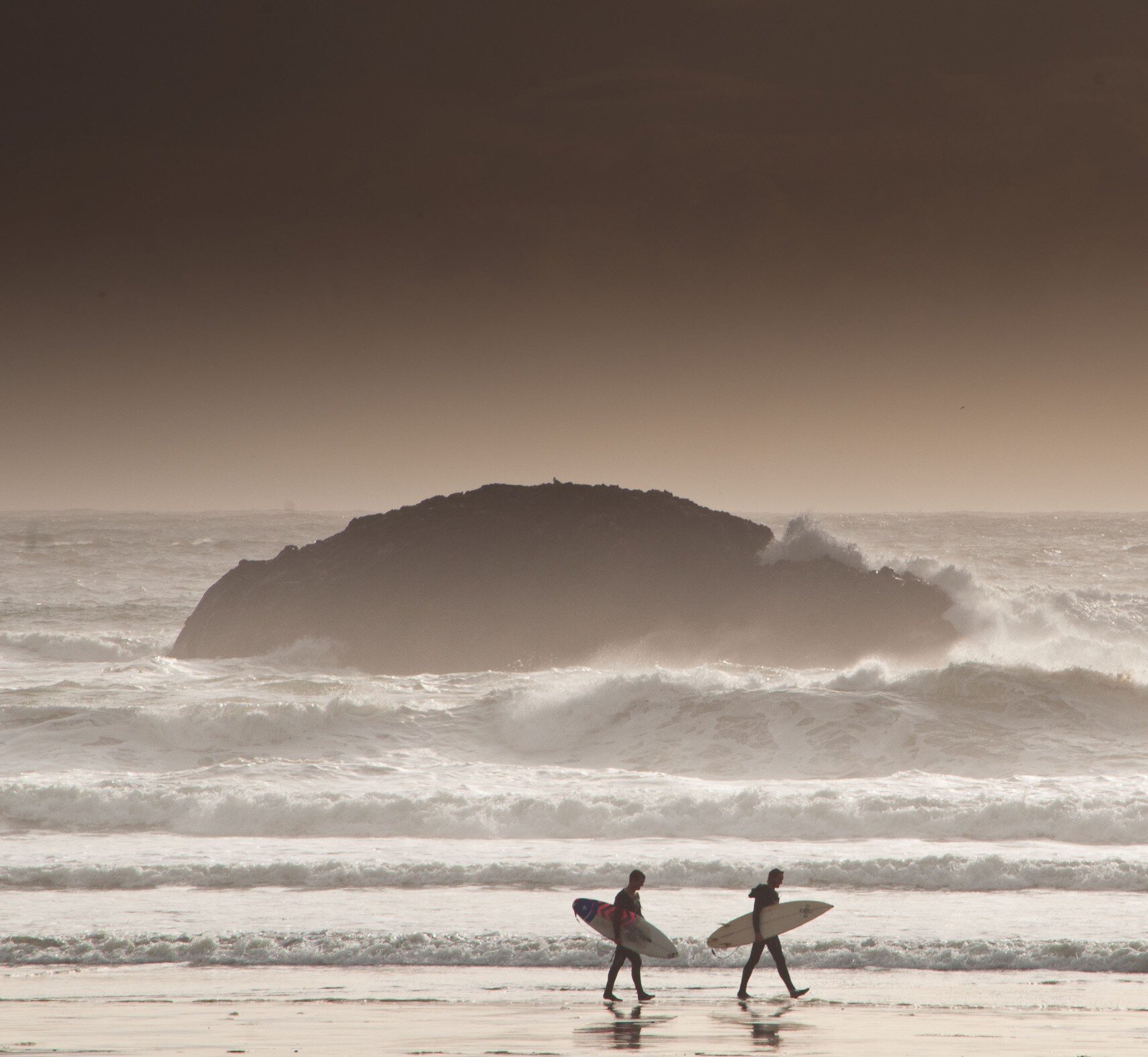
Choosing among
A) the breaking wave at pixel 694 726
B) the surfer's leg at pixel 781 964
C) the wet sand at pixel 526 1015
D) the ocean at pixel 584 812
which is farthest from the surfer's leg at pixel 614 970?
the breaking wave at pixel 694 726

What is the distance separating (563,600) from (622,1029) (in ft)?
71.1

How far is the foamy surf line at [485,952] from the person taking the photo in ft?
36.5

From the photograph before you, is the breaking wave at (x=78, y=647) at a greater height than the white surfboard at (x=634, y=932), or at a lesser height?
greater

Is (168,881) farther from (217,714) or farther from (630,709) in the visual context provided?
(630,709)

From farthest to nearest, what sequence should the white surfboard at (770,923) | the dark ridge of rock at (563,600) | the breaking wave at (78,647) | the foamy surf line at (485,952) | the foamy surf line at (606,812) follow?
the breaking wave at (78,647), the dark ridge of rock at (563,600), the foamy surf line at (606,812), the foamy surf line at (485,952), the white surfboard at (770,923)

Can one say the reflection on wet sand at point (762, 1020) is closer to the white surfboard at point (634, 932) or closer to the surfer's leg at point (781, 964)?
the surfer's leg at point (781, 964)

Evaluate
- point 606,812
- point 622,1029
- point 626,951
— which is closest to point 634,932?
point 626,951

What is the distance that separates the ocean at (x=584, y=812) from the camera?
11594 mm

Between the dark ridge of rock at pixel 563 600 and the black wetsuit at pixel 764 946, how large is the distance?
18.2 m

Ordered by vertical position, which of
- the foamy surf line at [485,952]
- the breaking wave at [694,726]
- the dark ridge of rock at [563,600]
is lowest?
the foamy surf line at [485,952]

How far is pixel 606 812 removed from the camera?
16.5m

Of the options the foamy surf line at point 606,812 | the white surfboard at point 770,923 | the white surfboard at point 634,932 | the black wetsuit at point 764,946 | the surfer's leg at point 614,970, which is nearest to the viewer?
the surfer's leg at point 614,970

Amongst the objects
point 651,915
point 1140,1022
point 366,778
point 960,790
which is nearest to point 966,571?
point 960,790

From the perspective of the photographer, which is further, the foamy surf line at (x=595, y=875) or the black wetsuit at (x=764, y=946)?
the foamy surf line at (x=595, y=875)
